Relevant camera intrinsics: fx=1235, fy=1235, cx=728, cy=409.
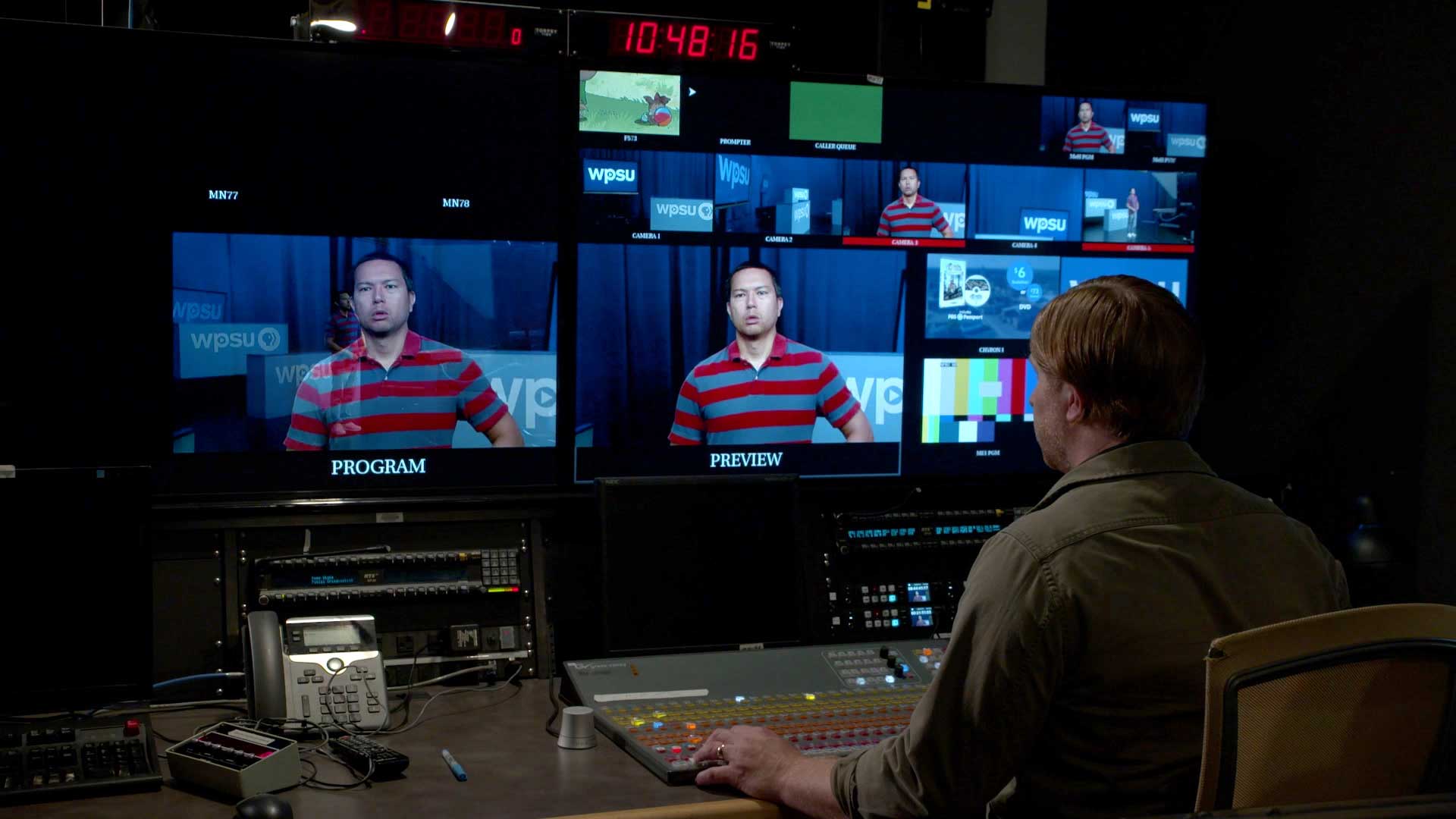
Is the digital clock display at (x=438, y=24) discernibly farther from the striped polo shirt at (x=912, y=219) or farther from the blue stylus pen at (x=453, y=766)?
the blue stylus pen at (x=453, y=766)

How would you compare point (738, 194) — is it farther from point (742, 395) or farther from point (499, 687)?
point (499, 687)

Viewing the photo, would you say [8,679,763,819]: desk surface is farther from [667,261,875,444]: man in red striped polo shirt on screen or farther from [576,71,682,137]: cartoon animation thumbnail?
[576,71,682,137]: cartoon animation thumbnail

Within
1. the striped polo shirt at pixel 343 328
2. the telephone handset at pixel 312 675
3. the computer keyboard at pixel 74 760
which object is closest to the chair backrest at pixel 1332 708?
the telephone handset at pixel 312 675

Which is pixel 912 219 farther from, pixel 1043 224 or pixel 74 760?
pixel 74 760

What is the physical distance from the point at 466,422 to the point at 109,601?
2.35ft

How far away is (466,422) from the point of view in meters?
2.43

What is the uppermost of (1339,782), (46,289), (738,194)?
(738,194)

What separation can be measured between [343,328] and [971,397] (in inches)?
52.3

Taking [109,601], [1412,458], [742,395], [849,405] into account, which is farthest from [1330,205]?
[109,601]

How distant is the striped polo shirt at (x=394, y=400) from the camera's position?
92.4 inches

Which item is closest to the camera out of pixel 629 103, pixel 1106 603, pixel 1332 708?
pixel 1332 708

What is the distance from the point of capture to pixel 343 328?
92.4 inches

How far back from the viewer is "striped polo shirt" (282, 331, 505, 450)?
92.4 inches

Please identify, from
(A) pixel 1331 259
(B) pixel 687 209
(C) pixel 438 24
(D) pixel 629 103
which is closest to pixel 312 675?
(B) pixel 687 209
